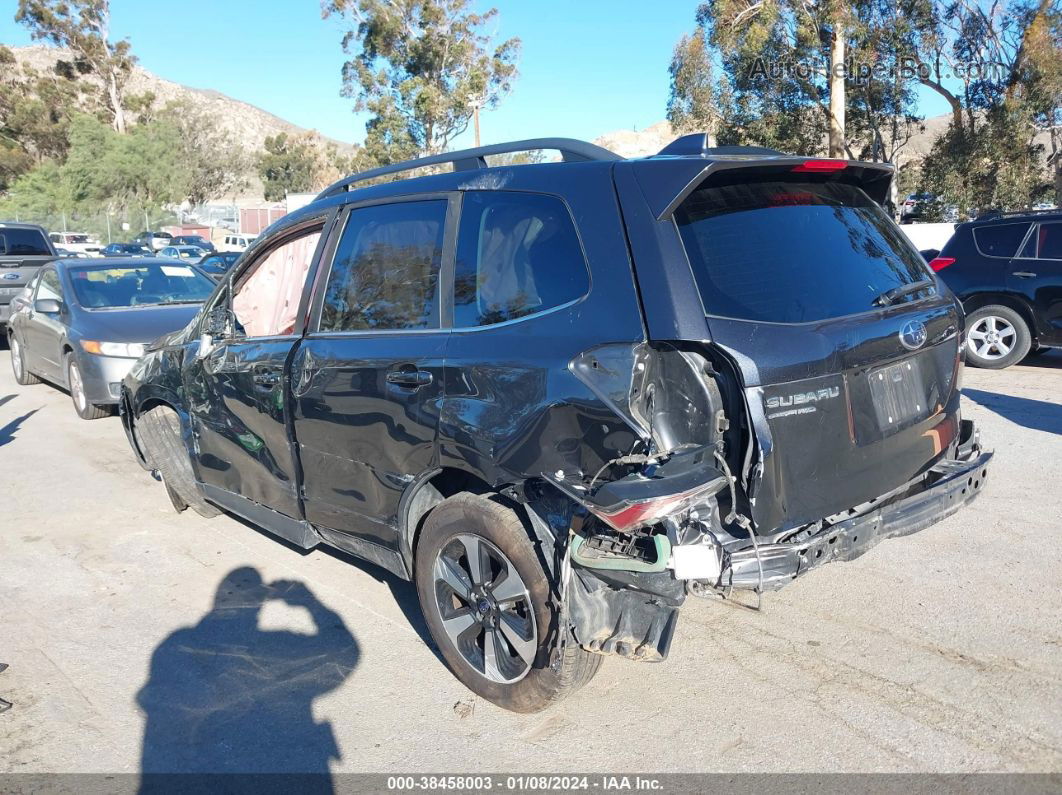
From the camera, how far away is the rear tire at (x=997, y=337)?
33.3 feet

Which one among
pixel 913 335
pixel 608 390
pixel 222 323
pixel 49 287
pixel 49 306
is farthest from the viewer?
pixel 49 287

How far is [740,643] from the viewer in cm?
398

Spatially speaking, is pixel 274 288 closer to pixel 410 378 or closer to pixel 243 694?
pixel 410 378

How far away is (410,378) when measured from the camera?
358cm

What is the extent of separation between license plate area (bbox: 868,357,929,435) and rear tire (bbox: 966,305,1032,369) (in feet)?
25.1

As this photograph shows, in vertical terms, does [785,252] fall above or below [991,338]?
above

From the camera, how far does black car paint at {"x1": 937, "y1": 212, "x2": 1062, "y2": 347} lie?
9.86m

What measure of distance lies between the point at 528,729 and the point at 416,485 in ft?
3.52

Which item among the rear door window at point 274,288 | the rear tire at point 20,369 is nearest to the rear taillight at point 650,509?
the rear door window at point 274,288

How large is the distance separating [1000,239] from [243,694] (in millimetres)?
10061

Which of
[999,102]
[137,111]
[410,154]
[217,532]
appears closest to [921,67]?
[999,102]

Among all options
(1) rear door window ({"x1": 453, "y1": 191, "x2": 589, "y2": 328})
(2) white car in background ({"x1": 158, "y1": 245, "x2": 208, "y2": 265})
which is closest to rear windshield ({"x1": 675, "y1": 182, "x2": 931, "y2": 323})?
(1) rear door window ({"x1": 453, "y1": 191, "x2": 589, "y2": 328})

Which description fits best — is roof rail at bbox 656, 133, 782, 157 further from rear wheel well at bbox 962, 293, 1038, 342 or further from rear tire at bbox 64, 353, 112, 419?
rear wheel well at bbox 962, 293, 1038, 342

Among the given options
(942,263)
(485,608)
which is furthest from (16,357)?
(942,263)
